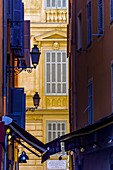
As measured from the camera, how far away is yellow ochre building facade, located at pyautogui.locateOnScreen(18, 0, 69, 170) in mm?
42156

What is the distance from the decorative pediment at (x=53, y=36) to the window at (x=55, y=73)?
82cm

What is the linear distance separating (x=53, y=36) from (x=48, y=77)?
2436 millimetres

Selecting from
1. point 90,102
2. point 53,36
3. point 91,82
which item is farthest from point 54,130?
point 91,82

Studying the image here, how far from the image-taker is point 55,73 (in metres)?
42.8

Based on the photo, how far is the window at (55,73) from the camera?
1673 inches

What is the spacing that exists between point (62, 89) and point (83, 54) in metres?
13.9

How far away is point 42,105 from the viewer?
139 feet

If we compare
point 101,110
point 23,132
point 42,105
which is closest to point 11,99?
point 101,110

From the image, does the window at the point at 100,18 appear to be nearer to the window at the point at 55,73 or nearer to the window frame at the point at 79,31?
the window frame at the point at 79,31

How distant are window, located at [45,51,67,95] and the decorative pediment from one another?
82 centimetres

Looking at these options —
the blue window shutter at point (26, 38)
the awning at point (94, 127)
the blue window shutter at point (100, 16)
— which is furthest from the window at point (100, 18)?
the awning at point (94, 127)

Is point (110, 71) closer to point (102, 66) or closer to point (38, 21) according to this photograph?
point (102, 66)

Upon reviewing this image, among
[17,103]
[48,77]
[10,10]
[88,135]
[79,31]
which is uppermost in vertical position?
[10,10]

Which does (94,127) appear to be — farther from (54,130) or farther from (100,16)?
(54,130)
